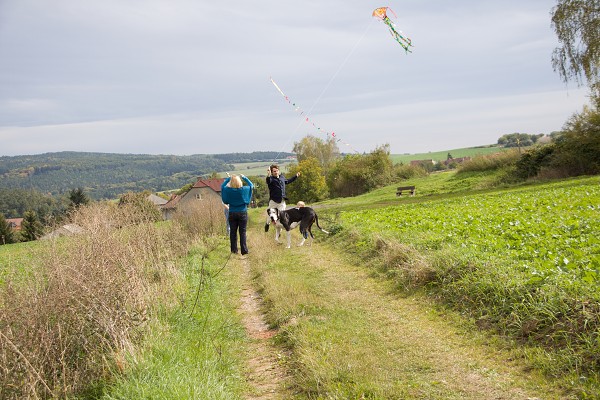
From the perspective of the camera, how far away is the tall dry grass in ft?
16.7

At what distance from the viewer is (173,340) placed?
6641 millimetres

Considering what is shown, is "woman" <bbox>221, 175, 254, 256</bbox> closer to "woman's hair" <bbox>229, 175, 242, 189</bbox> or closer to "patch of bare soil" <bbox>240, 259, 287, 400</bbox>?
"woman's hair" <bbox>229, 175, 242, 189</bbox>

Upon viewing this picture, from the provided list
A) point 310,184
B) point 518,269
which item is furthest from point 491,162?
point 518,269

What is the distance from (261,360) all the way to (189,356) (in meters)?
1.05

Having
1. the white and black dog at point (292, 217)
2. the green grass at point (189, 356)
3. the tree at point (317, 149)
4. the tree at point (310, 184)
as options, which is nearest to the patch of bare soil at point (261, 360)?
the green grass at point (189, 356)

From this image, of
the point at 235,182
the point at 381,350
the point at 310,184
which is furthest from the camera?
the point at 310,184

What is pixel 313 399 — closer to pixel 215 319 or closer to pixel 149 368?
pixel 149 368

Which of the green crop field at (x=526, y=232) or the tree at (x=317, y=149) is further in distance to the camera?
the tree at (x=317, y=149)

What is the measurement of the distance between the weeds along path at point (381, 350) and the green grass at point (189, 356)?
2.56 feet

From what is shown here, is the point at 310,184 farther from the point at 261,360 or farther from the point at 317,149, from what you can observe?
the point at 261,360

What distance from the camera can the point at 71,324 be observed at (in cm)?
606

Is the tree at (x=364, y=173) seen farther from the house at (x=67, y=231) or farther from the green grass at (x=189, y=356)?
the green grass at (x=189, y=356)

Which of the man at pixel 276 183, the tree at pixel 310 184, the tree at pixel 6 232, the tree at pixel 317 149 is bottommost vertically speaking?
the tree at pixel 6 232

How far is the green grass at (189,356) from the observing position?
4957 mm
